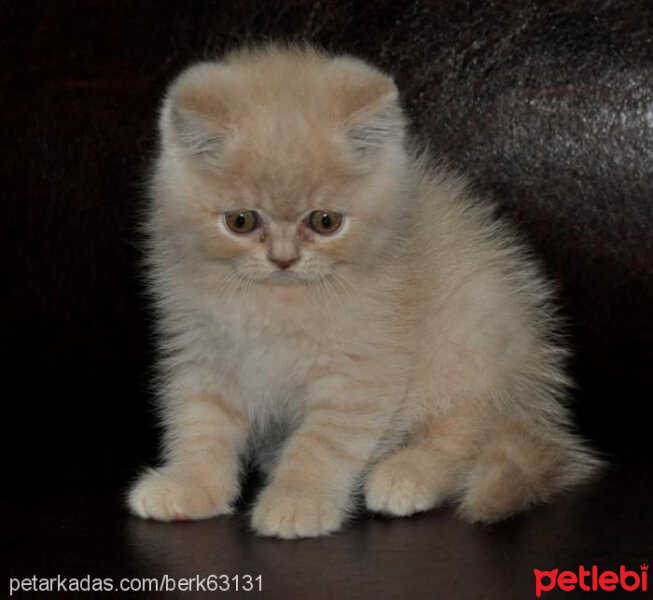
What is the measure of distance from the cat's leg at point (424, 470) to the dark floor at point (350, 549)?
0.03 m

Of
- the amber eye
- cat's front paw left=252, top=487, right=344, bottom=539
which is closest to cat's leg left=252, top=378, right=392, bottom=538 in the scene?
cat's front paw left=252, top=487, right=344, bottom=539

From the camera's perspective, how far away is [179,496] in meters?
2.15

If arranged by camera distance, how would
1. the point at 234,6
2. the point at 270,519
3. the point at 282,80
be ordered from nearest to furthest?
the point at 270,519 → the point at 282,80 → the point at 234,6

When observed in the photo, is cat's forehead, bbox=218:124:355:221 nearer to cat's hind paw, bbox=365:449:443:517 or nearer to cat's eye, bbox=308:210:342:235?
cat's eye, bbox=308:210:342:235

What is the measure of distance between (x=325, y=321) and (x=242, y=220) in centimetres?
22

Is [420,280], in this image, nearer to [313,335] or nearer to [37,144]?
[313,335]

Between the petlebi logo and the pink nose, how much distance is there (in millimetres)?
566

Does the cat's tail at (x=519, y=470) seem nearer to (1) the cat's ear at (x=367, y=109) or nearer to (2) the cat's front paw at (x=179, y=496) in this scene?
(2) the cat's front paw at (x=179, y=496)

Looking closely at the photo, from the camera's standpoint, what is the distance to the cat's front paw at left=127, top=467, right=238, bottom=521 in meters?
2.14

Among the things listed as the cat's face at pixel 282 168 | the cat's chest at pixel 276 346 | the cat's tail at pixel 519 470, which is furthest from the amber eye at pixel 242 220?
the cat's tail at pixel 519 470

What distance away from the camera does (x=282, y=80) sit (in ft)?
7.14

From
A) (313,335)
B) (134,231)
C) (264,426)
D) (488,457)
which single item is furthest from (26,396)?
(488,457)

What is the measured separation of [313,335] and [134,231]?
82 centimetres

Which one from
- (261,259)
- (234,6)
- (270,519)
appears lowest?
(270,519)
